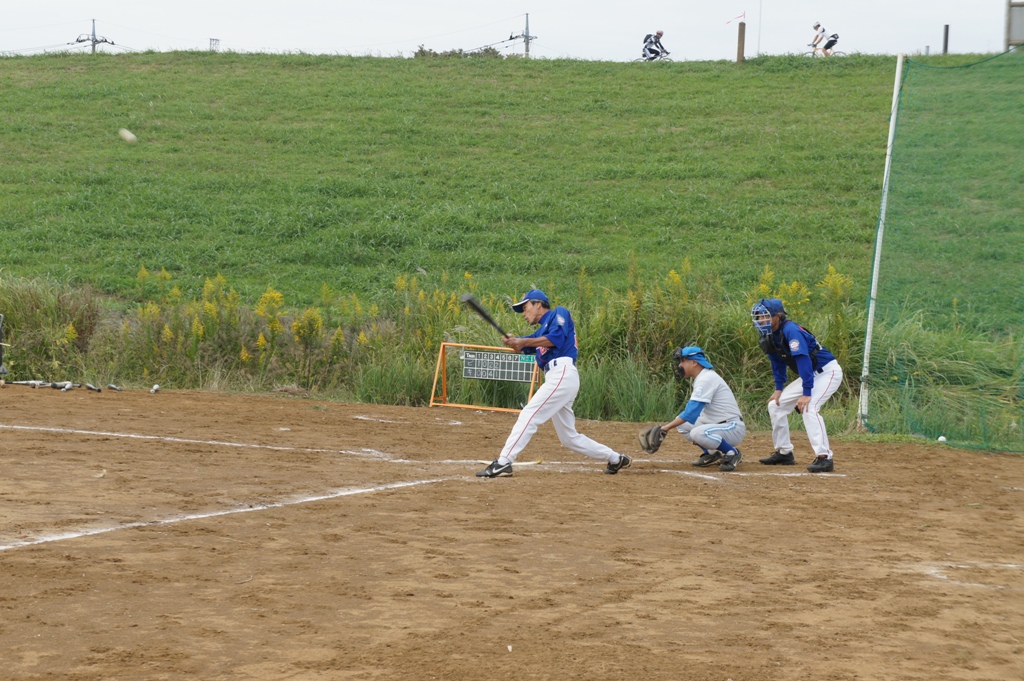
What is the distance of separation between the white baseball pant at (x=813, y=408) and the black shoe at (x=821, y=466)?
44mm

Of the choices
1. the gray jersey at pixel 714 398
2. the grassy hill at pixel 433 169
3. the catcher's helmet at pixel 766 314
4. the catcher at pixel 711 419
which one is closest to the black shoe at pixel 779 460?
the catcher at pixel 711 419

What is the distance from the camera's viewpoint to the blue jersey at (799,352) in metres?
10.1

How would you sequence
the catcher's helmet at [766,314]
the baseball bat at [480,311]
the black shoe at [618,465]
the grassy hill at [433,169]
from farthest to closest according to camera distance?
1. the grassy hill at [433,169]
2. the catcher's helmet at [766,314]
3. the black shoe at [618,465]
4. the baseball bat at [480,311]

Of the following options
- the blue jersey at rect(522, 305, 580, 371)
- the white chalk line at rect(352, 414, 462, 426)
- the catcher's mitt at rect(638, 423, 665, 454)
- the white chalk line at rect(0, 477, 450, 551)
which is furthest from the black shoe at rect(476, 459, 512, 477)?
the white chalk line at rect(352, 414, 462, 426)

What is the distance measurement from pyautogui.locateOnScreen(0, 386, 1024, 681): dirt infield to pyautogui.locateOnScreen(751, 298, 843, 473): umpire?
25 centimetres

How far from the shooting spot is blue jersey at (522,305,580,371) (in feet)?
31.9

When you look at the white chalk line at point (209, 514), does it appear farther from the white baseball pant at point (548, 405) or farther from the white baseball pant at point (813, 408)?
the white baseball pant at point (813, 408)

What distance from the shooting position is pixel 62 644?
4.93 metres

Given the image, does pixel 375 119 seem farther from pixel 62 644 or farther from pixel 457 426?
pixel 62 644

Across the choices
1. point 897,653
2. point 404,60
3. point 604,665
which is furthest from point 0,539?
point 404,60

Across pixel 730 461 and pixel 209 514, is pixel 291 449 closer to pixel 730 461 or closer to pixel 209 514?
pixel 209 514

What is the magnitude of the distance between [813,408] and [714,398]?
2.91 ft

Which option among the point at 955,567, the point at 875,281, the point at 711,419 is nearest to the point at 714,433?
the point at 711,419

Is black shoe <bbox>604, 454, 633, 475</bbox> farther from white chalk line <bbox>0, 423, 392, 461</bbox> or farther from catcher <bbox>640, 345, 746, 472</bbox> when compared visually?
white chalk line <bbox>0, 423, 392, 461</bbox>
